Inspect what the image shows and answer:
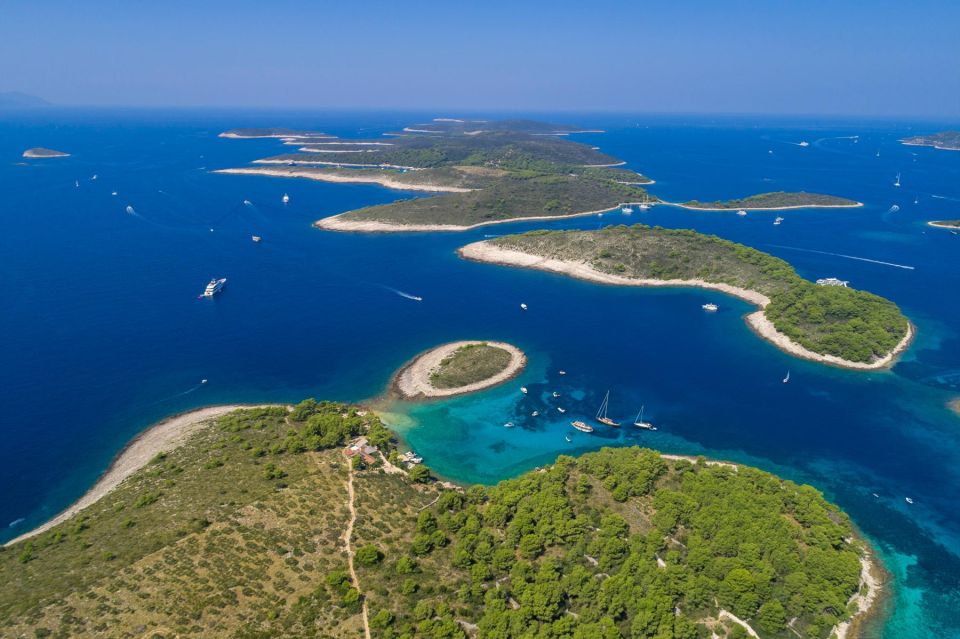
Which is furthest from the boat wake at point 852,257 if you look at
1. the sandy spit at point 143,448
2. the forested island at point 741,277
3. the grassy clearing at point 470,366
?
the sandy spit at point 143,448

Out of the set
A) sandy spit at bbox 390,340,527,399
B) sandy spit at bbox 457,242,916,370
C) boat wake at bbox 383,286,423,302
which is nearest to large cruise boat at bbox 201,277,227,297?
boat wake at bbox 383,286,423,302

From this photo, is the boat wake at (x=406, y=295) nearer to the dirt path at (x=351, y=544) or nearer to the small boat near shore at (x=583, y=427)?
the small boat near shore at (x=583, y=427)

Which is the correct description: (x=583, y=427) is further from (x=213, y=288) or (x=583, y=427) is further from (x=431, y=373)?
(x=213, y=288)

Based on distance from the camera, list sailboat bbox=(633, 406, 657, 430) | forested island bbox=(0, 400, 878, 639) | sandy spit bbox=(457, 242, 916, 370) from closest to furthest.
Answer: forested island bbox=(0, 400, 878, 639)
sailboat bbox=(633, 406, 657, 430)
sandy spit bbox=(457, 242, 916, 370)

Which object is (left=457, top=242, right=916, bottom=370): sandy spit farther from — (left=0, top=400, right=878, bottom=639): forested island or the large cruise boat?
the large cruise boat

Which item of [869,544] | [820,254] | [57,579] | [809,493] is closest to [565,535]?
[809,493]

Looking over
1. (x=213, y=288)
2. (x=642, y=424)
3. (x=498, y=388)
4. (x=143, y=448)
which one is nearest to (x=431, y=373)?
(x=498, y=388)

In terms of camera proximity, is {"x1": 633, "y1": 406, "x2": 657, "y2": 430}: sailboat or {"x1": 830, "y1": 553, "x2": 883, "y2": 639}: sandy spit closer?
{"x1": 830, "y1": 553, "x2": 883, "y2": 639}: sandy spit

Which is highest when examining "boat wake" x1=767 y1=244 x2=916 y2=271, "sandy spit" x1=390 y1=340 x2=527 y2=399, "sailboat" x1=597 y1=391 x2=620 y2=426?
"boat wake" x1=767 y1=244 x2=916 y2=271
